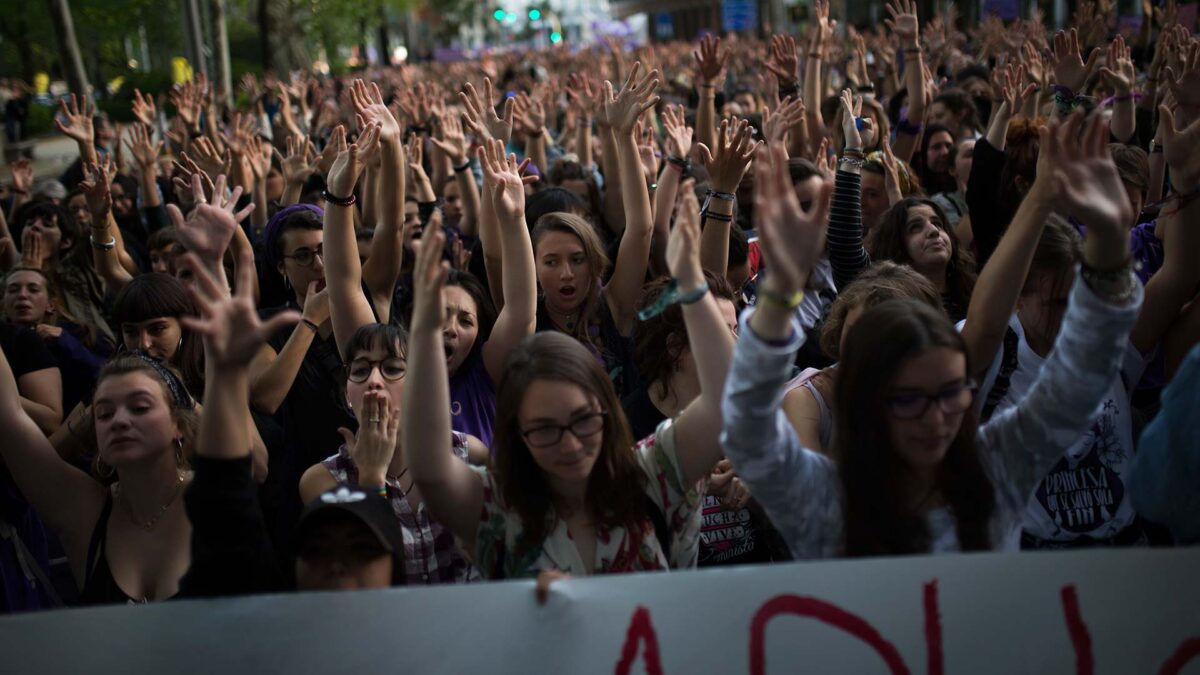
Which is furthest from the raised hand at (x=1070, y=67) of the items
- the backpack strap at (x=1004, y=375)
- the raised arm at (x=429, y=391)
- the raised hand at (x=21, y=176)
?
the raised hand at (x=21, y=176)

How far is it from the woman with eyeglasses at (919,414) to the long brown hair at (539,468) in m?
0.34

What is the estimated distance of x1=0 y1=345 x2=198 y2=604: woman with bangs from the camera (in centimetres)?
275

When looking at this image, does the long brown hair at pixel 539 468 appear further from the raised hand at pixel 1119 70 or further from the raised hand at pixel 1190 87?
the raised hand at pixel 1119 70

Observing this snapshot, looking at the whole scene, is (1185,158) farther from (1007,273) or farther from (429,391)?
(429,391)

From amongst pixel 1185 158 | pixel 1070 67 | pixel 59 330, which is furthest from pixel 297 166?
pixel 1185 158

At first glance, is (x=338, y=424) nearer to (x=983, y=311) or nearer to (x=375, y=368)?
(x=375, y=368)

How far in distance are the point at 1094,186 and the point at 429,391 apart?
140 centimetres

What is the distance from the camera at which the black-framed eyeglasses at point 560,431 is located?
2391 millimetres

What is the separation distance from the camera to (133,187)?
8102 mm

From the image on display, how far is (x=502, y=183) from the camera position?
342cm

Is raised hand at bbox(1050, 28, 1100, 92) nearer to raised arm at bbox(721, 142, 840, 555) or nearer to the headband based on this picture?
raised arm at bbox(721, 142, 840, 555)

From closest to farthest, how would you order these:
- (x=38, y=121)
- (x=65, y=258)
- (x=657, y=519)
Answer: (x=657, y=519)
(x=65, y=258)
(x=38, y=121)

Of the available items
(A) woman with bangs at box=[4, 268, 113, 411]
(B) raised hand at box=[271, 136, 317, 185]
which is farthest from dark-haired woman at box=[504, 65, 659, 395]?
(B) raised hand at box=[271, 136, 317, 185]

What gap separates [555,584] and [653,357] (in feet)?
3.95
